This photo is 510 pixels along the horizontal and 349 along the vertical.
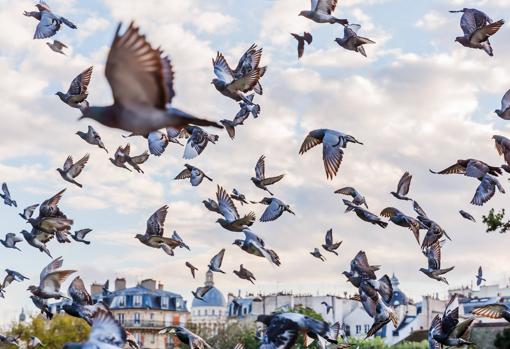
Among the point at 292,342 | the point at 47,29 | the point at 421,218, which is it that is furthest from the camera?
the point at 47,29

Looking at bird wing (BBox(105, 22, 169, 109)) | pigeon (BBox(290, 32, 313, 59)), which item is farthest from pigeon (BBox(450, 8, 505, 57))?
bird wing (BBox(105, 22, 169, 109))

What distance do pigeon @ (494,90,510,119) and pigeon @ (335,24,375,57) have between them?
3.54 m

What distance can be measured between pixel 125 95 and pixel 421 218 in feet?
47.3

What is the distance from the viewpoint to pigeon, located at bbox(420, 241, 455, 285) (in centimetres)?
2558

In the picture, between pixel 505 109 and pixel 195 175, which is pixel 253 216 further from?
pixel 505 109

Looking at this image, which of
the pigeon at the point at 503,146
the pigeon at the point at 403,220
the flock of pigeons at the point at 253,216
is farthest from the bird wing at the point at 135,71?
the pigeon at the point at 403,220

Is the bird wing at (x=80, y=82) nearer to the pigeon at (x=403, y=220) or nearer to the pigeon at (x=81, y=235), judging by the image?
the pigeon at (x=81, y=235)

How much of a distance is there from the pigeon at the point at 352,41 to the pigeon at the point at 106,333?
11.9m

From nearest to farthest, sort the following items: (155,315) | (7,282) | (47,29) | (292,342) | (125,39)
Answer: (125,39) → (292,342) → (47,29) → (7,282) → (155,315)

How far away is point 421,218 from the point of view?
2581 cm

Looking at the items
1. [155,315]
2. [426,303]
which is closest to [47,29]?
[426,303]

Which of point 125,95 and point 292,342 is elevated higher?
point 125,95

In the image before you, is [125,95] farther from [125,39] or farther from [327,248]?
[327,248]

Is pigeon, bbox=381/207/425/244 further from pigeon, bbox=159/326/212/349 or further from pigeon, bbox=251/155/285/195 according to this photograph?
pigeon, bbox=159/326/212/349
